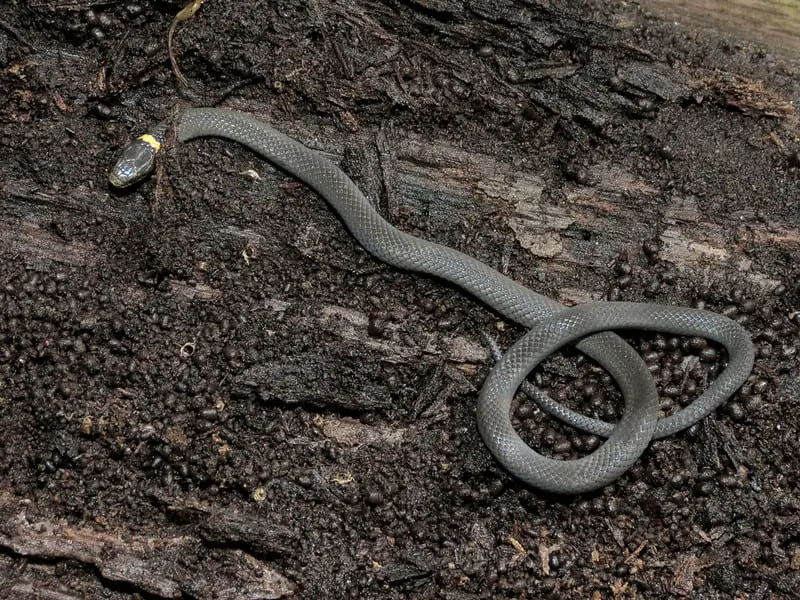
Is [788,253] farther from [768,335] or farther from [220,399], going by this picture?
[220,399]

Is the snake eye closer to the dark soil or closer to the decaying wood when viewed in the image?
the dark soil

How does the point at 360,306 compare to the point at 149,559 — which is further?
the point at 360,306

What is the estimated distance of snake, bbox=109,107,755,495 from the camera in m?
6.25

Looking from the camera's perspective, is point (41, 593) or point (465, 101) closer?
point (41, 593)

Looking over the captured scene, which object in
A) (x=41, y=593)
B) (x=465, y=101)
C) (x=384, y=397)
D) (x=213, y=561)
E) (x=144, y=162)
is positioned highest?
(x=465, y=101)

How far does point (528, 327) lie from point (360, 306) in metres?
1.58

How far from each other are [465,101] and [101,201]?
12.0 feet

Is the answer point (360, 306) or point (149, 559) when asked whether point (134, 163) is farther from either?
point (149, 559)

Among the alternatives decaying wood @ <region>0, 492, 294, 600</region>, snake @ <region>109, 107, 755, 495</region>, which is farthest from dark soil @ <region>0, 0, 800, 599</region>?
snake @ <region>109, 107, 755, 495</region>

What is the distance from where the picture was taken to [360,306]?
22.2ft

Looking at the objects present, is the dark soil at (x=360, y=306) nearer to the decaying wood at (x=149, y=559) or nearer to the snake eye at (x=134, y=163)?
the decaying wood at (x=149, y=559)

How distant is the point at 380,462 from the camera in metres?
6.33

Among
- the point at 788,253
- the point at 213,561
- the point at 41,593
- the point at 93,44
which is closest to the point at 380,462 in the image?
the point at 213,561

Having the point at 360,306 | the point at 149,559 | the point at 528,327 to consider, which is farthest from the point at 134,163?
the point at 528,327
